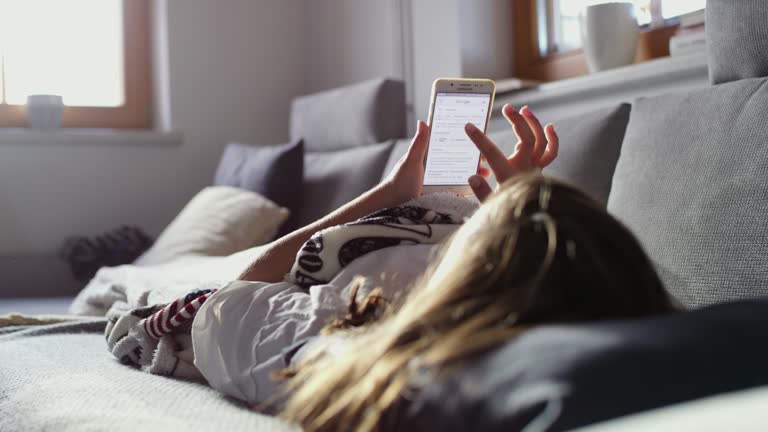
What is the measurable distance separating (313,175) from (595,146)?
123 centimetres

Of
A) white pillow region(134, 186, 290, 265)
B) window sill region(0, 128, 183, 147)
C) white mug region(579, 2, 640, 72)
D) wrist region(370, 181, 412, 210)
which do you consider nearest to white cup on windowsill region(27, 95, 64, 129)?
window sill region(0, 128, 183, 147)

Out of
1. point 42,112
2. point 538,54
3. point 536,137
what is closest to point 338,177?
point 538,54

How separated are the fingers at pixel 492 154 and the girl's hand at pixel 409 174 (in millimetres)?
109

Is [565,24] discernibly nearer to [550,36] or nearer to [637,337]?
[550,36]

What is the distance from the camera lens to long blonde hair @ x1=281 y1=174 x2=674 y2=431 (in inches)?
19.4

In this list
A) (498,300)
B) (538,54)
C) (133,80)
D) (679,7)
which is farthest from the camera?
(133,80)

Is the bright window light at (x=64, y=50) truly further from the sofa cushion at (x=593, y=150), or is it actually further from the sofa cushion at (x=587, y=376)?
the sofa cushion at (x=587, y=376)

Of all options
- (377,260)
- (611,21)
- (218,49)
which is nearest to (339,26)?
(218,49)

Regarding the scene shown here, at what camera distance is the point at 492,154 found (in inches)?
35.3

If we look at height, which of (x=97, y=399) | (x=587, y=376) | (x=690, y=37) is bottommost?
(x=97, y=399)

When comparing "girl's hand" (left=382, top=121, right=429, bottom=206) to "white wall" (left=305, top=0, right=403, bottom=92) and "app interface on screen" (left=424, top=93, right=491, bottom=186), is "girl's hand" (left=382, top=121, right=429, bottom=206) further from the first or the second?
"white wall" (left=305, top=0, right=403, bottom=92)

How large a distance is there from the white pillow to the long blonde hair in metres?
1.71

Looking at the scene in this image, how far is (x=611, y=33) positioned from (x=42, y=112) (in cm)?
189

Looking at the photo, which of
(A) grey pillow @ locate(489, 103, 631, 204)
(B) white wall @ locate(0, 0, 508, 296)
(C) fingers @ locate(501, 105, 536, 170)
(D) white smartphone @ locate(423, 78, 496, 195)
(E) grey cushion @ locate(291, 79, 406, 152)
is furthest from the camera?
(B) white wall @ locate(0, 0, 508, 296)
